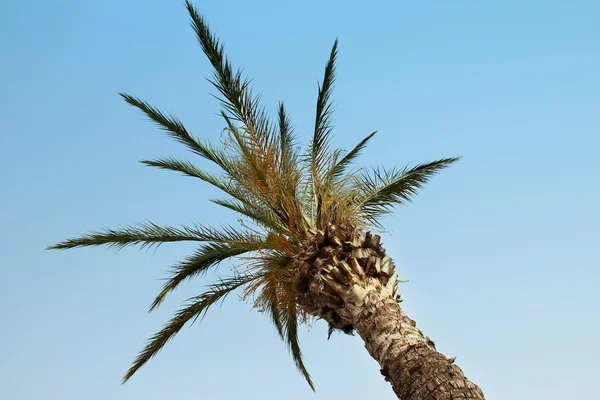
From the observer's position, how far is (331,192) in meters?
10.1

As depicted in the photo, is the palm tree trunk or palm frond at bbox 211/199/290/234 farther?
palm frond at bbox 211/199/290/234

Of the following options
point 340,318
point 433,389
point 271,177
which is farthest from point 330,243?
point 433,389

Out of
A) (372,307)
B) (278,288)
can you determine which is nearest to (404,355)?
(372,307)

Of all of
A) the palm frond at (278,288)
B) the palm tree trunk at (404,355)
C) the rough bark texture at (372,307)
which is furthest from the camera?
Answer: the palm frond at (278,288)

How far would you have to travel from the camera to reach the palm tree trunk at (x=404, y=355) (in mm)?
6430

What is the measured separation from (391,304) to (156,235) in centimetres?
407

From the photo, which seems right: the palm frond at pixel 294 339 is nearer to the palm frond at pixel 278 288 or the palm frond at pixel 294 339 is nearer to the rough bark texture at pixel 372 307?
the palm frond at pixel 278 288

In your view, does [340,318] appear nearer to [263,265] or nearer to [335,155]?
[263,265]

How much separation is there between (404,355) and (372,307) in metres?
1.02

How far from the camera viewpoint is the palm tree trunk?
6.43 metres

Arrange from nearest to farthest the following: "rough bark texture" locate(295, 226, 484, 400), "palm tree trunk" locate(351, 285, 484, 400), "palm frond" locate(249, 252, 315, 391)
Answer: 1. "palm tree trunk" locate(351, 285, 484, 400)
2. "rough bark texture" locate(295, 226, 484, 400)
3. "palm frond" locate(249, 252, 315, 391)

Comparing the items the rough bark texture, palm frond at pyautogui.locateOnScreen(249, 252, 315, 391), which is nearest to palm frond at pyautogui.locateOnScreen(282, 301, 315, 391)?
palm frond at pyautogui.locateOnScreen(249, 252, 315, 391)

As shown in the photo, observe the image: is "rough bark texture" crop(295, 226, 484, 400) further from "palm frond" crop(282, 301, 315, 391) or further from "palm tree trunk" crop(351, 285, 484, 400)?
"palm frond" crop(282, 301, 315, 391)

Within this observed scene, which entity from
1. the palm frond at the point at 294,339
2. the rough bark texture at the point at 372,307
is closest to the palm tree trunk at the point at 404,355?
the rough bark texture at the point at 372,307
